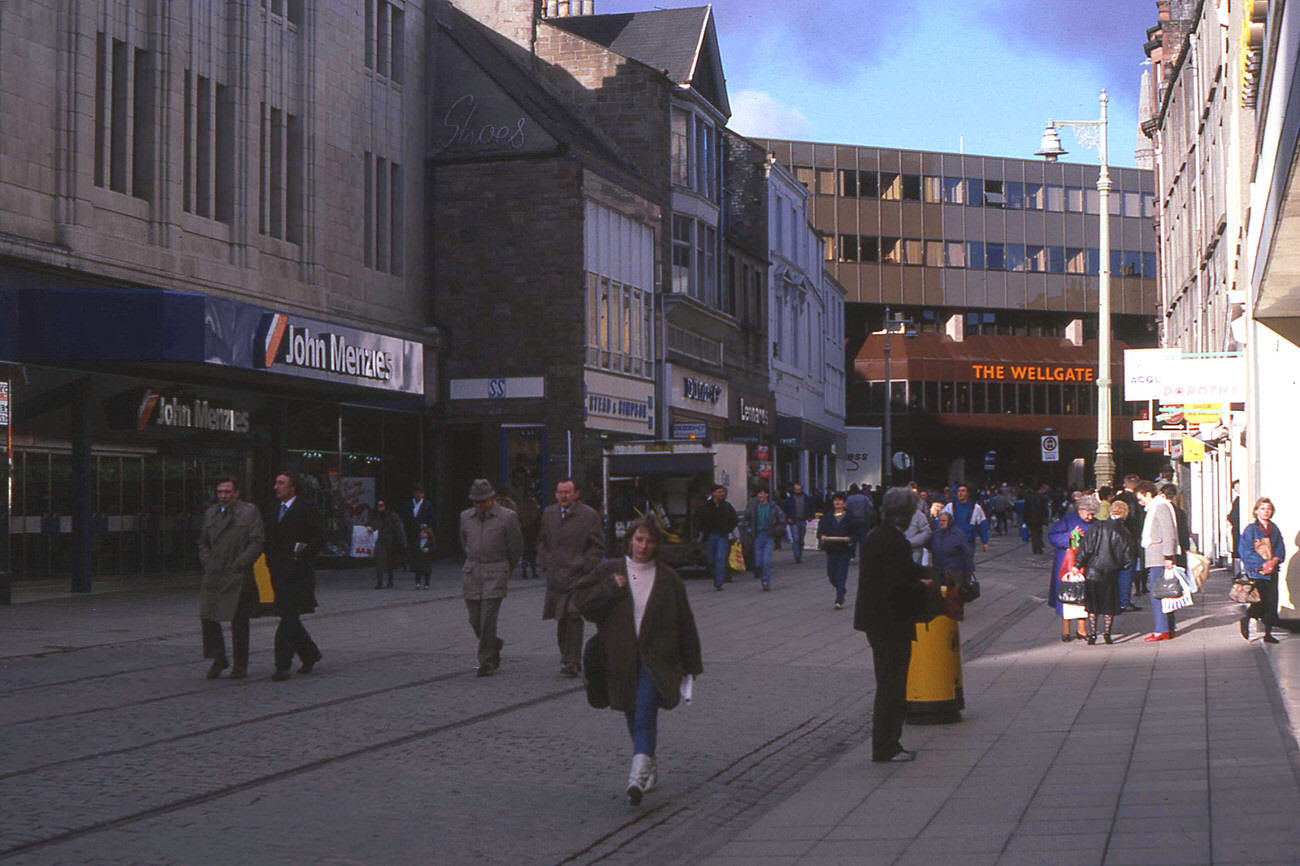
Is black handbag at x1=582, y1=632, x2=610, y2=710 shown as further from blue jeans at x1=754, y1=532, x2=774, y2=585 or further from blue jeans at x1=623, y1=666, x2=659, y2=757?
blue jeans at x1=754, y1=532, x2=774, y2=585

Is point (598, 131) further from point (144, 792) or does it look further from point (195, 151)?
point (144, 792)

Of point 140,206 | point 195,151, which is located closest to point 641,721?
point 140,206

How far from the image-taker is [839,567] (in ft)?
78.2

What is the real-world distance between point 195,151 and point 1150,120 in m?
38.0

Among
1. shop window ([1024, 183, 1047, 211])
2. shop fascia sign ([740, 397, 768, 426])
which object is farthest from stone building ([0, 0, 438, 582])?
shop window ([1024, 183, 1047, 211])

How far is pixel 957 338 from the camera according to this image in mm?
84625

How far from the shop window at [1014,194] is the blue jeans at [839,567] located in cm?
6432

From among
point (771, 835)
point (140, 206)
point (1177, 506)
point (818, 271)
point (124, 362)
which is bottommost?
point (771, 835)

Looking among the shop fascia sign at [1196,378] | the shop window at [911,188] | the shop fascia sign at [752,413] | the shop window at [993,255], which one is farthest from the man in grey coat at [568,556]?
the shop window at [993,255]

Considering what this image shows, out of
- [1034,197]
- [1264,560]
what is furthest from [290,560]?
[1034,197]

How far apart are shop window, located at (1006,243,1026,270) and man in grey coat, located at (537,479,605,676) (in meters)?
73.3

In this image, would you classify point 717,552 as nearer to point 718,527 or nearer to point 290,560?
point 718,527

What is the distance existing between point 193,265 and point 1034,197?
210 feet

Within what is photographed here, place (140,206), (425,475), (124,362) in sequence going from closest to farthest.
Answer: (124,362), (140,206), (425,475)
